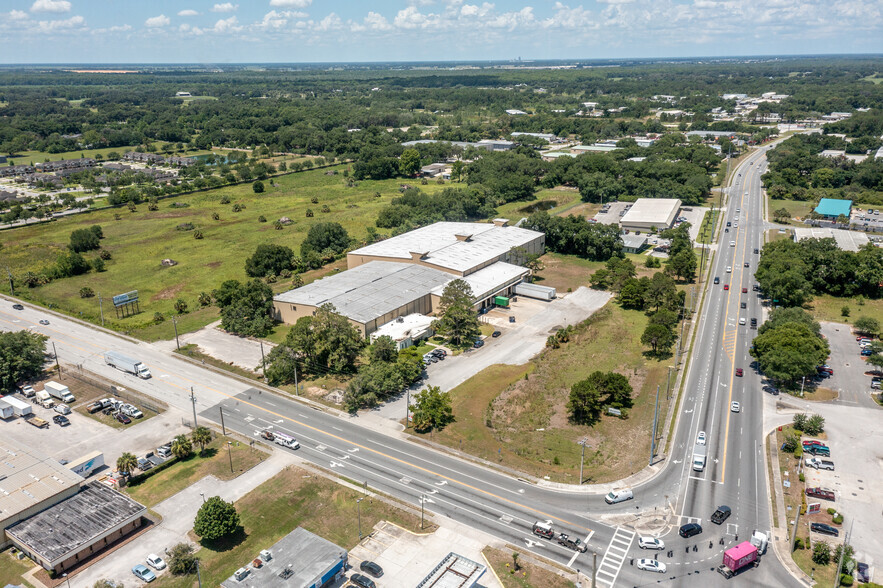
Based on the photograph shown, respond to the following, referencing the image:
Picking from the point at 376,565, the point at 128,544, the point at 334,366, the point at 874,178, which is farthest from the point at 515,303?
the point at 874,178

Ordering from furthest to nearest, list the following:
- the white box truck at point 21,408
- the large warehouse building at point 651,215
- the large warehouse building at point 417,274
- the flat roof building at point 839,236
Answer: the large warehouse building at point 651,215
the flat roof building at point 839,236
the large warehouse building at point 417,274
the white box truck at point 21,408

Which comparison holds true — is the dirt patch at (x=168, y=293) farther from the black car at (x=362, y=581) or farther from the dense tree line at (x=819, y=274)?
the dense tree line at (x=819, y=274)

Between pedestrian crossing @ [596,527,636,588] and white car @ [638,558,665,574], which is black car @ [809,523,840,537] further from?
pedestrian crossing @ [596,527,636,588]

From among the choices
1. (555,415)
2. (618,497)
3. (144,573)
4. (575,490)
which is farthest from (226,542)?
(555,415)

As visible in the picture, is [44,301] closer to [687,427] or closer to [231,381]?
[231,381]

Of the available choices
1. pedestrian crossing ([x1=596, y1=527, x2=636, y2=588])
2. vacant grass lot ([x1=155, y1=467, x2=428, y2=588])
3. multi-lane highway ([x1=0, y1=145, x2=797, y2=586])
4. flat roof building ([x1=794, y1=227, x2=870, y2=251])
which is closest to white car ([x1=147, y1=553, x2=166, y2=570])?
vacant grass lot ([x1=155, y1=467, x2=428, y2=588])

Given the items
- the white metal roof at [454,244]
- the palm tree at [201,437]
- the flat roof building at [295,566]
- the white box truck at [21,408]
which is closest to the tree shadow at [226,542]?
the flat roof building at [295,566]
